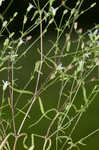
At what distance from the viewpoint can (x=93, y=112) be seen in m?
2.51

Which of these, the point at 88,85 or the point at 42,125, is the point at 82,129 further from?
the point at 88,85

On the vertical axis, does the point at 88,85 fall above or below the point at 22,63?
below

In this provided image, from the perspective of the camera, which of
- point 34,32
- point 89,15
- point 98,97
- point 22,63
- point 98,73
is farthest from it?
point 89,15

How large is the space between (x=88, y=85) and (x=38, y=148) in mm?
1286

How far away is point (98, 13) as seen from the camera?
21.6ft

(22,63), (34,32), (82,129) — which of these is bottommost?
(82,129)

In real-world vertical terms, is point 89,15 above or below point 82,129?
above

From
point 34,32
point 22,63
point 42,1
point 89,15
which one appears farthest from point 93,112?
point 89,15

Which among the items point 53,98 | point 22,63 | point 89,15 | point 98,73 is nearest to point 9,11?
point 89,15

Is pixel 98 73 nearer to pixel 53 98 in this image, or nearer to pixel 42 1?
pixel 53 98

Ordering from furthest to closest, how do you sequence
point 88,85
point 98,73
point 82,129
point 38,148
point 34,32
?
1. point 34,32
2. point 98,73
3. point 88,85
4. point 82,129
5. point 38,148

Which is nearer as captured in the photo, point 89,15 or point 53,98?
point 53,98

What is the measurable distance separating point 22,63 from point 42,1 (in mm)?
2375

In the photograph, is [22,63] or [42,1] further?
[42,1]
